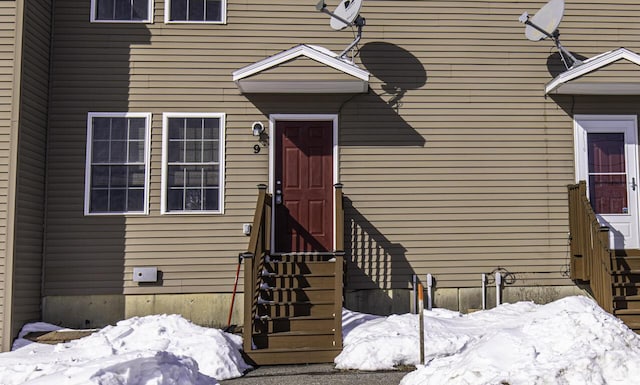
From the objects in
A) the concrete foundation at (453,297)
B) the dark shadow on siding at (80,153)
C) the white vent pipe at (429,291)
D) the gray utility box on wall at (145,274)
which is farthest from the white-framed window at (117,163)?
the white vent pipe at (429,291)

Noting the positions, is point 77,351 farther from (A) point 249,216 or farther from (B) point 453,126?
(B) point 453,126

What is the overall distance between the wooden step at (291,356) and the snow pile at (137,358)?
171 mm

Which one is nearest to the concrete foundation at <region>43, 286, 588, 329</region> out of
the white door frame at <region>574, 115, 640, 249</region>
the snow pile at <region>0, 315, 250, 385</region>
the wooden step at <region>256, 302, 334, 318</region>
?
the snow pile at <region>0, 315, 250, 385</region>

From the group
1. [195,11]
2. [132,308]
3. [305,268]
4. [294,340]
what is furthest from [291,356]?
[195,11]

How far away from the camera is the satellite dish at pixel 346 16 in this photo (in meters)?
8.45

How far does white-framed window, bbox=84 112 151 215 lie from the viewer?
8641 mm

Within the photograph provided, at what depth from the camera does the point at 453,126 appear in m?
9.01

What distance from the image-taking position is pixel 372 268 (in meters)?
8.73

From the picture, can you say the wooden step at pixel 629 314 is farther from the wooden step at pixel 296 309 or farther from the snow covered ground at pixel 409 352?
the wooden step at pixel 296 309

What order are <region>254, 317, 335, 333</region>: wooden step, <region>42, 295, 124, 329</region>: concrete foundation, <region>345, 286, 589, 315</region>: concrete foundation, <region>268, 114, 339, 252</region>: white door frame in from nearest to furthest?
<region>254, 317, 335, 333</region>: wooden step < <region>42, 295, 124, 329</region>: concrete foundation < <region>345, 286, 589, 315</region>: concrete foundation < <region>268, 114, 339, 252</region>: white door frame

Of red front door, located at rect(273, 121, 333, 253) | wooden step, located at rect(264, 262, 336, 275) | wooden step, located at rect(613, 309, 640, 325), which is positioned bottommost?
wooden step, located at rect(613, 309, 640, 325)

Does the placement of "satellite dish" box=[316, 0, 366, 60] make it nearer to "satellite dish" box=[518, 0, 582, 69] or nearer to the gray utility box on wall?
"satellite dish" box=[518, 0, 582, 69]

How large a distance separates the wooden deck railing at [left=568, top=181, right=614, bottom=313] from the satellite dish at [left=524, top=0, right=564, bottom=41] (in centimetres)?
224

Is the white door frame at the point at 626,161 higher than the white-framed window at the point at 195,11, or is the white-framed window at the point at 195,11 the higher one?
the white-framed window at the point at 195,11
